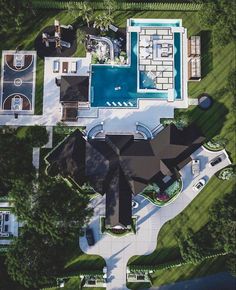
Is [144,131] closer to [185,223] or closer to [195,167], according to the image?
[195,167]

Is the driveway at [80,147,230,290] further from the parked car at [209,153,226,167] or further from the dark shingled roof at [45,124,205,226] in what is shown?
the dark shingled roof at [45,124,205,226]

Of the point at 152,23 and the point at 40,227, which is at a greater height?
the point at 152,23

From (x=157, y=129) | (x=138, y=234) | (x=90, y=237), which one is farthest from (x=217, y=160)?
(x=90, y=237)

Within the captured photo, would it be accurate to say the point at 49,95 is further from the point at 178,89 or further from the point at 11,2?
the point at 178,89

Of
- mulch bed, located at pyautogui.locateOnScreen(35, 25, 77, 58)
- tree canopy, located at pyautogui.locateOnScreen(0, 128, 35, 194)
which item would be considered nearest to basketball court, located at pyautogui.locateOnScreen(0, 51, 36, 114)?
mulch bed, located at pyautogui.locateOnScreen(35, 25, 77, 58)

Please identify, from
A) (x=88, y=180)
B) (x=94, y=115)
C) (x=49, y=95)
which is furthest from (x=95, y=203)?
(x=49, y=95)

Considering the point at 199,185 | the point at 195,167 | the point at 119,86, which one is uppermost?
the point at 119,86

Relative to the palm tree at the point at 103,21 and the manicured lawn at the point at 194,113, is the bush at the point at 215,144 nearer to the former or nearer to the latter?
the manicured lawn at the point at 194,113
